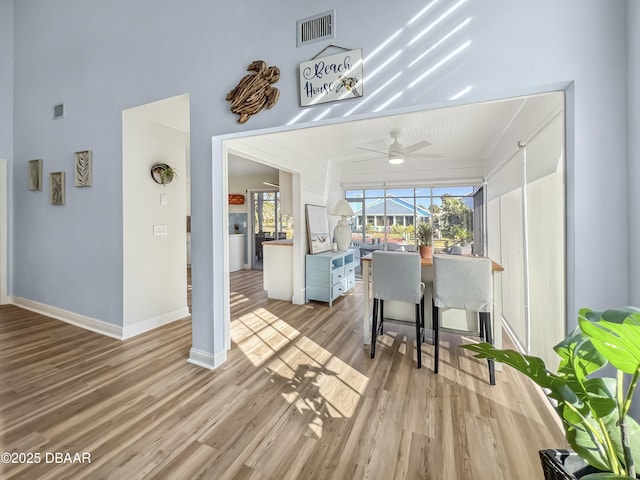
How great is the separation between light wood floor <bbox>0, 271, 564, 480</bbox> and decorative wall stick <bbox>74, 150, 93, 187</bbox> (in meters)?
1.77

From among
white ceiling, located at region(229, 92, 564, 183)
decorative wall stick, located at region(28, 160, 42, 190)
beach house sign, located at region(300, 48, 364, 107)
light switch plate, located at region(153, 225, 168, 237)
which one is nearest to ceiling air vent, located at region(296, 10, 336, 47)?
beach house sign, located at region(300, 48, 364, 107)

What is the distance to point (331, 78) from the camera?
198cm

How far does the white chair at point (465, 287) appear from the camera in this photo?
2.38 meters

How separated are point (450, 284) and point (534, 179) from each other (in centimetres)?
120

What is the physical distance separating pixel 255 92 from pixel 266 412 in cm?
238

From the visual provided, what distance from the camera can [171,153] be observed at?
3623 mm

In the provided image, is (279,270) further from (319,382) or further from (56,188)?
(56,188)

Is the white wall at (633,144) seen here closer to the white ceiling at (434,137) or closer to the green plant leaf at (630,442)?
the white ceiling at (434,137)

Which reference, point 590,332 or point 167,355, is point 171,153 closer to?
point 167,355

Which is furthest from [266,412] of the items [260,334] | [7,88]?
[7,88]

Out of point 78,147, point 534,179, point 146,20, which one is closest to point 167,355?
point 78,147

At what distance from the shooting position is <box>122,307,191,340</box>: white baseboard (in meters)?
3.15

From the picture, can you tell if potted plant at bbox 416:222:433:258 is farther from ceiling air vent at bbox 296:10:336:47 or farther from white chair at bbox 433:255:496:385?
ceiling air vent at bbox 296:10:336:47

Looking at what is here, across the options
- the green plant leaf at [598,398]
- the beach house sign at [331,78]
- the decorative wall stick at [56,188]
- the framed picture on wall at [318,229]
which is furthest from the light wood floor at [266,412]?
the beach house sign at [331,78]
